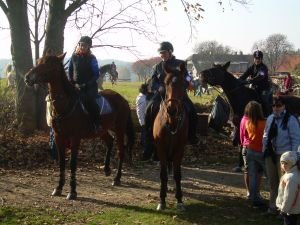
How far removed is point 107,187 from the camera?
32.6 ft

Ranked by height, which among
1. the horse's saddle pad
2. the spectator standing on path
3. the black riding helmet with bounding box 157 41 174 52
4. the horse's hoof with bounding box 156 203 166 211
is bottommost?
the horse's hoof with bounding box 156 203 166 211

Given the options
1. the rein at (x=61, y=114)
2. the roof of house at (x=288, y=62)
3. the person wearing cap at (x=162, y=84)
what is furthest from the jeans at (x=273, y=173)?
the roof of house at (x=288, y=62)

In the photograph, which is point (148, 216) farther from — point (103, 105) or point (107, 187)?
point (103, 105)

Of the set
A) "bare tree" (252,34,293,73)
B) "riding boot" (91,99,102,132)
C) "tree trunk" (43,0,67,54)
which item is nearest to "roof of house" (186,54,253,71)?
"bare tree" (252,34,293,73)

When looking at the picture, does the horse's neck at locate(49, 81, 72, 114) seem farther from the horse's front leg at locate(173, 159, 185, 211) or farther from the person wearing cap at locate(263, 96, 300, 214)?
the person wearing cap at locate(263, 96, 300, 214)

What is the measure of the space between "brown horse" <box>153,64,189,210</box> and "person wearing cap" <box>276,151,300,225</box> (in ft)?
6.72

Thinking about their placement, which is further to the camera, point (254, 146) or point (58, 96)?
point (58, 96)

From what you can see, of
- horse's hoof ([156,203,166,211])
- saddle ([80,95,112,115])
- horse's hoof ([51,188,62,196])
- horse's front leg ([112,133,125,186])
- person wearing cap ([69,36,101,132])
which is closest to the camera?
horse's hoof ([156,203,166,211])

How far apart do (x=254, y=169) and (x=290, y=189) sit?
1923 mm

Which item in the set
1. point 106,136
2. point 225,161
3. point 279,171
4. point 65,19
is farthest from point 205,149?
point 279,171

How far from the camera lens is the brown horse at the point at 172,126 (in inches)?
298

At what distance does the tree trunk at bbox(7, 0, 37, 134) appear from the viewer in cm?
1457

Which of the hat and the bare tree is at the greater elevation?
the bare tree

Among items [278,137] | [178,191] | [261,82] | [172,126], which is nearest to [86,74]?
[172,126]
